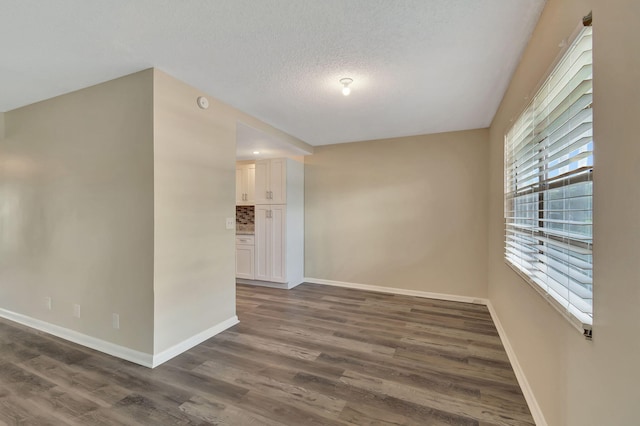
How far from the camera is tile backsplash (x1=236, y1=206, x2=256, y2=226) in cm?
571

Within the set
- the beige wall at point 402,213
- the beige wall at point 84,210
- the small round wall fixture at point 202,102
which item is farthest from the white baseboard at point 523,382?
the small round wall fixture at point 202,102

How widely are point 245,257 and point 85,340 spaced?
8.10ft

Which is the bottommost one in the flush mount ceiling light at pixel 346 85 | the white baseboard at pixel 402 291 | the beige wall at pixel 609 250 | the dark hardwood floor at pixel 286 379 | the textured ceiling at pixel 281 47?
the dark hardwood floor at pixel 286 379

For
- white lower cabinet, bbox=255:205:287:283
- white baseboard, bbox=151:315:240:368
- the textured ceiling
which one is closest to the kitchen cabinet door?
white lower cabinet, bbox=255:205:287:283

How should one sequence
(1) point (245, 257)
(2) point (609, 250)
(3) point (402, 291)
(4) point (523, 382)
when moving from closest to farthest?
(2) point (609, 250), (4) point (523, 382), (3) point (402, 291), (1) point (245, 257)

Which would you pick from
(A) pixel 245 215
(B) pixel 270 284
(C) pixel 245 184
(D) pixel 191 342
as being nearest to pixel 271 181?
(C) pixel 245 184

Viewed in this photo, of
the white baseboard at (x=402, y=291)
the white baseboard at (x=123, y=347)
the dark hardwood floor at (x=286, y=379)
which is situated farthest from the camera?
the white baseboard at (x=402, y=291)

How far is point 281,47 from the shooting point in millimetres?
2016

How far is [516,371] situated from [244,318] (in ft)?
8.93

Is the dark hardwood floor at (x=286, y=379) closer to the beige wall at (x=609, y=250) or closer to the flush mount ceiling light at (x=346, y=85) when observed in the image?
the beige wall at (x=609, y=250)

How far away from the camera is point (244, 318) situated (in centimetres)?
336

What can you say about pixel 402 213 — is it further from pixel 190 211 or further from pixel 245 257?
pixel 190 211

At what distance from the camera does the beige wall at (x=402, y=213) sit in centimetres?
396

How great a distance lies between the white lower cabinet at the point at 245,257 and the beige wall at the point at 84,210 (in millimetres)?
2413
